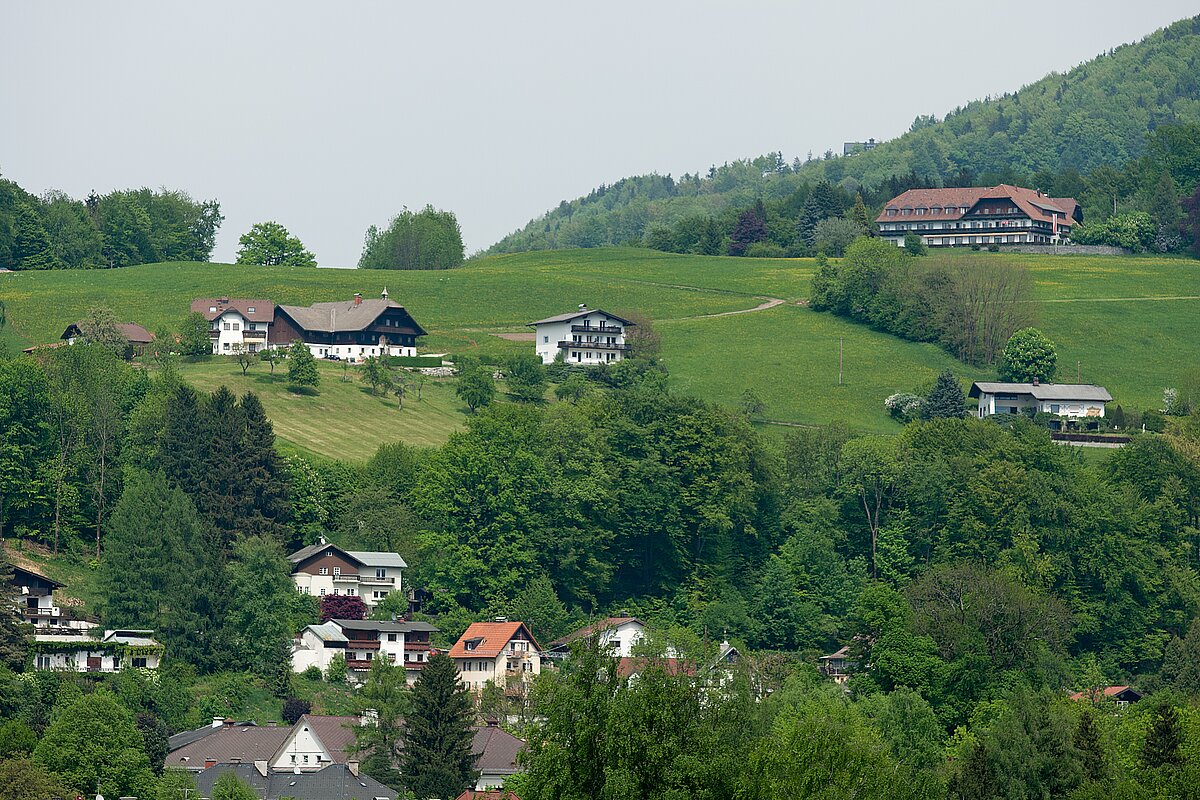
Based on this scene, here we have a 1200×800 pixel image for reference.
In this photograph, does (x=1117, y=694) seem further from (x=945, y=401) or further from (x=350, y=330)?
(x=350, y=330)

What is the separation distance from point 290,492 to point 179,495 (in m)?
9.99

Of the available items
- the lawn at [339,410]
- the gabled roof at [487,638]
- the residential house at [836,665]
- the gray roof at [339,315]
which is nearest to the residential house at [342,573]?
the gabled roof at [487,638]

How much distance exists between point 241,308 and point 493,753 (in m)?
74.2

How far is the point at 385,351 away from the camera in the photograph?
5950 inches

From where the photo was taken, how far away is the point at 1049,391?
465ft

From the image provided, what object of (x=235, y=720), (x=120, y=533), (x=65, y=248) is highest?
(x=65, y=248)

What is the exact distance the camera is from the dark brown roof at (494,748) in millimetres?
80625

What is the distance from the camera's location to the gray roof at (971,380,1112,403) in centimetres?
14000

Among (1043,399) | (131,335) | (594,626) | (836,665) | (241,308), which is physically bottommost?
(836,665)

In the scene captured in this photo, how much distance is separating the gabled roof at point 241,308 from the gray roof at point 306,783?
A: 245 ft

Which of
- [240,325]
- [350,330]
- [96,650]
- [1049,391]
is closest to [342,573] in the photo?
[96,650]

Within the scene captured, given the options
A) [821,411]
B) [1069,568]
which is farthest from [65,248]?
[1069,568]

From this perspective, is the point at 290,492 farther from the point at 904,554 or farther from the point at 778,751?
the point at 778,751

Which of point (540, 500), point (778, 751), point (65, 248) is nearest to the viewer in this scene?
point (778, 751)
